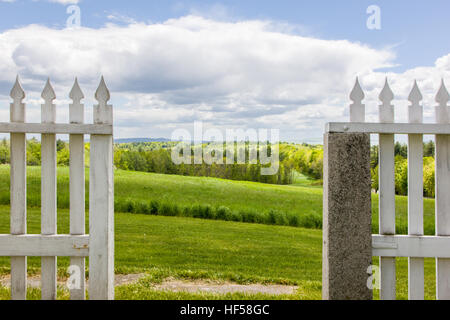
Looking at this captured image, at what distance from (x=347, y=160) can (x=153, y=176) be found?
60.9 feet

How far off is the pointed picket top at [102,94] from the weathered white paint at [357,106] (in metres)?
2.81

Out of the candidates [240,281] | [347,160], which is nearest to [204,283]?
[240,281]

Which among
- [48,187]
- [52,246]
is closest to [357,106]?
[48,187]

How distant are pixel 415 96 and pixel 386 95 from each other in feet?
1.20

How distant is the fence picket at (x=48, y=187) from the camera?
430cm

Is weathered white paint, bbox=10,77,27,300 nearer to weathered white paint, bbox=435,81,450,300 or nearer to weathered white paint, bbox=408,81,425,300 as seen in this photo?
weathered white paint, bbox=408,81,425,300

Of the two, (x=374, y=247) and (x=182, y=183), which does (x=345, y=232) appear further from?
(x=182, y=183)

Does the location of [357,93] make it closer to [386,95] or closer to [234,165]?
[386,95]

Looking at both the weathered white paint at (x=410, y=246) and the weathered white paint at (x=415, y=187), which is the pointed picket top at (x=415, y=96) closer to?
the weathered white paint at (x=415, y=187)

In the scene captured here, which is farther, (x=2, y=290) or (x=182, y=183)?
(x=182, y=183)

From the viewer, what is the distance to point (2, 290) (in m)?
5.66

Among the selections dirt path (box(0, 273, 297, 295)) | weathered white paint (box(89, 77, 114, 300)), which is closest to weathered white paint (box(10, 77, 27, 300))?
weathered white paint (box(89, 77, 114, 300))

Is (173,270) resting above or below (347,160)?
below

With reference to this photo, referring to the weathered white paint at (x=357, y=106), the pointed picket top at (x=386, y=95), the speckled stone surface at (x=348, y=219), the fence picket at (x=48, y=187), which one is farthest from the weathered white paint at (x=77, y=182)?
the pointed picket top at (x=386, y=95)
